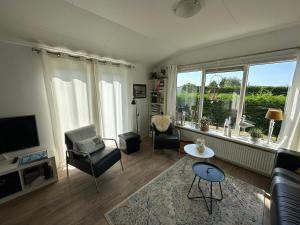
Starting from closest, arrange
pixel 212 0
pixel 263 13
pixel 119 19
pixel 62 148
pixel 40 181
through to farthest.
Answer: pixel 212 0 < pixel 263 13 < pixel 119 19 < pixel 40 181 < pixel 62 148

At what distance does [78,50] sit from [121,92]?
49.0 inches

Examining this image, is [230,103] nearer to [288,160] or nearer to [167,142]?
[288,160]

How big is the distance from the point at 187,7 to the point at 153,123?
2.33 meters

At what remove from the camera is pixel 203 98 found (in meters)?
3.29

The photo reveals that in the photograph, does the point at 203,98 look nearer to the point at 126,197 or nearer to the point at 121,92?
the point at 121,92

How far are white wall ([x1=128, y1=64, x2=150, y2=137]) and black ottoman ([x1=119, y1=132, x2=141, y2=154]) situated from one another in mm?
597

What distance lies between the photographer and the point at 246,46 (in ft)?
8.07

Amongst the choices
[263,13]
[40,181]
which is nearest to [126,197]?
[40,181]

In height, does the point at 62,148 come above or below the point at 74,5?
below

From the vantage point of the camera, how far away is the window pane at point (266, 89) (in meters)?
2.21

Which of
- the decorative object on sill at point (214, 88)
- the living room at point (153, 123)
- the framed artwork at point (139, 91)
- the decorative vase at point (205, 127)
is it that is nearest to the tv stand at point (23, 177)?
the living room at point (153, 123)

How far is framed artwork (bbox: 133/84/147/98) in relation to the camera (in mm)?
3725

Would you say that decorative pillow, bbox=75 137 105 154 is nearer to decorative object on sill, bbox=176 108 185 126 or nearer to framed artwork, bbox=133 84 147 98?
framed artwork, bbox=133 84 147 98

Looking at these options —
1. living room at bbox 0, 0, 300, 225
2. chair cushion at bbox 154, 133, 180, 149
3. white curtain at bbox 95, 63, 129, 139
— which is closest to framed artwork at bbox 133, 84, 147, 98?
white curtain at bbox 95, 63, 129, 139
